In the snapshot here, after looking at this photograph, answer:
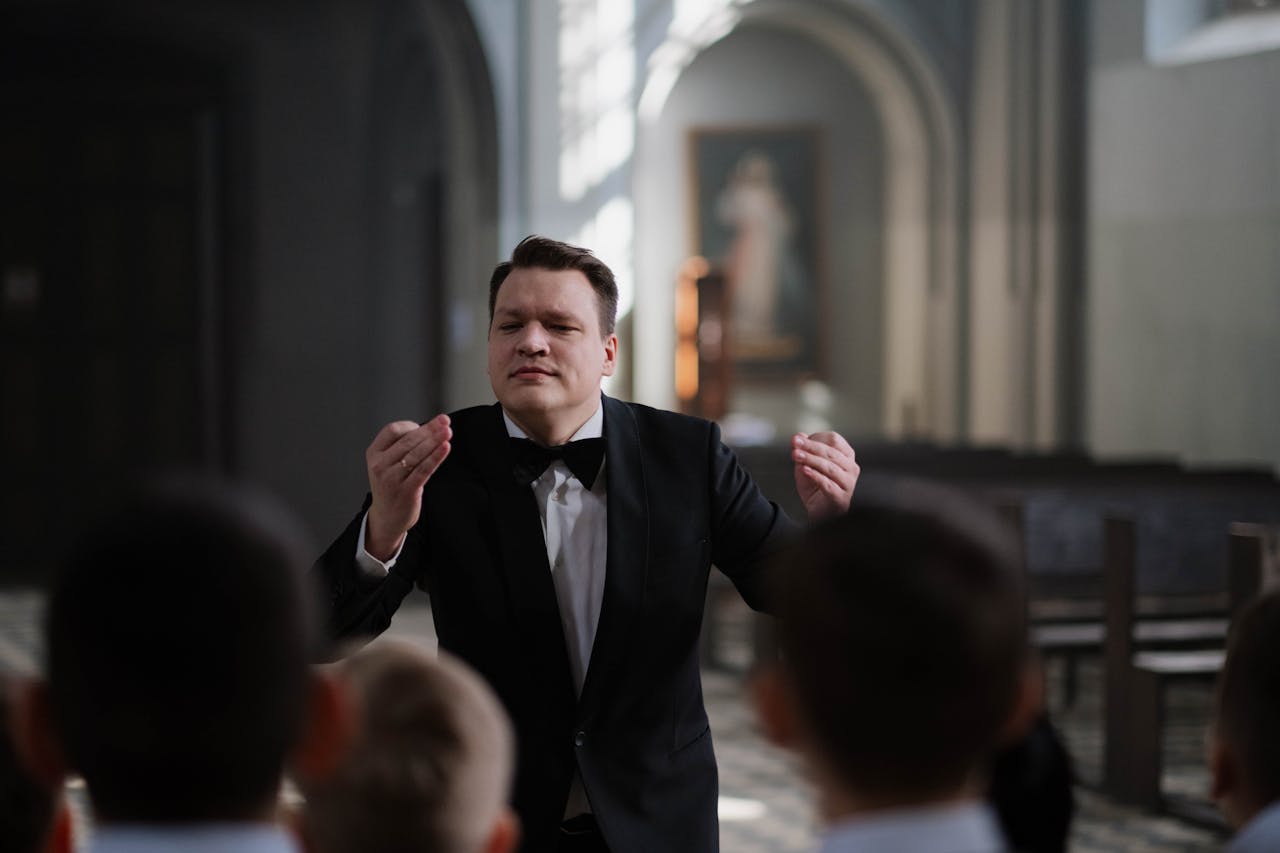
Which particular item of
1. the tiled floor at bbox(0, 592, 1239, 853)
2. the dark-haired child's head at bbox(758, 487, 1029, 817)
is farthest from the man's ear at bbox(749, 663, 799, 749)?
the tiled floor at bbox(0, 592, 1239, 853)

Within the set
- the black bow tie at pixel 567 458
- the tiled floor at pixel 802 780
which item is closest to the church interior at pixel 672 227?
the tiled floor at pixel 802 780

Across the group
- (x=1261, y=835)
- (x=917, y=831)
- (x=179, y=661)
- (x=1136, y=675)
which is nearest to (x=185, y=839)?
(x=179, y=661)

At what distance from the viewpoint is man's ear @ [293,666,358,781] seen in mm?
1242

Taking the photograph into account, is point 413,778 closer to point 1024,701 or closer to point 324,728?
point 324,728

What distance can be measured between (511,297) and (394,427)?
0.33m

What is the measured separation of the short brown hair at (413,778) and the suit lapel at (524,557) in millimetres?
1115

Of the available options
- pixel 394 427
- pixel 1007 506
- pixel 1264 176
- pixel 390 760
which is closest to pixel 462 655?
pixel 394 427

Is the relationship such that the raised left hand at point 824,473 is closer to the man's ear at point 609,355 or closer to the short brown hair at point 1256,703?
the man's ear at point 609,355

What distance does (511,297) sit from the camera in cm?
268

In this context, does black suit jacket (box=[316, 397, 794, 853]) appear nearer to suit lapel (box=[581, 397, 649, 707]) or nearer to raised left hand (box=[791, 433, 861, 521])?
suit lapel (box=[581, 397, 649, 707])

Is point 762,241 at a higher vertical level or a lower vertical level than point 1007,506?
higher

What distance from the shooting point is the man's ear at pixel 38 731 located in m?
1.20

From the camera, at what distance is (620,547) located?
8.59ft

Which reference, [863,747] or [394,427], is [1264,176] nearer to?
[394,427]
